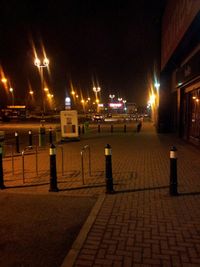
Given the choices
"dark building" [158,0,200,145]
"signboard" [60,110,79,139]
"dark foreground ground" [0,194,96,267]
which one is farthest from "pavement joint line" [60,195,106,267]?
"signboard" [60,110,79,139]

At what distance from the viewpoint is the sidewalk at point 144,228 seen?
12.6 feet

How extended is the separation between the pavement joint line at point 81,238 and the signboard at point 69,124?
12019 mm

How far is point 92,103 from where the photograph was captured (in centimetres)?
13900

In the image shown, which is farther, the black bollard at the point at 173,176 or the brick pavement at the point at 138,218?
the black bollard at the point at 173,176

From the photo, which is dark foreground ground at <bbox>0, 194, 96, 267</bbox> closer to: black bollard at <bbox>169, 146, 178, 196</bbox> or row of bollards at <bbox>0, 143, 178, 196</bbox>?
row of bollards at <bbox>0, 143, 178, 196</bbox>

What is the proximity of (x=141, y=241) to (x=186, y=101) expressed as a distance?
529 inches

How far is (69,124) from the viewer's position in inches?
699

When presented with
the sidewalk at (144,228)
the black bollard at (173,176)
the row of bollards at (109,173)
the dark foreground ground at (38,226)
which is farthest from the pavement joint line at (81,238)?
the black bollard at (173,176)

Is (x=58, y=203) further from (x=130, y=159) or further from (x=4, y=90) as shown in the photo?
(x=4, y=90)

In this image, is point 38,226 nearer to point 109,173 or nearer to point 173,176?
point 109,173

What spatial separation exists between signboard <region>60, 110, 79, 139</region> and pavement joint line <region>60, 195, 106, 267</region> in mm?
12019

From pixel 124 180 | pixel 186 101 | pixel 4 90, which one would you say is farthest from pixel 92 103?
pixel 124 180

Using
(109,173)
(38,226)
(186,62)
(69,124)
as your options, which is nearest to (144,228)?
(38,226)

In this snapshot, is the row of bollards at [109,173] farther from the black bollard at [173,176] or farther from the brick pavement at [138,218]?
the brick pavement at [138,218]
